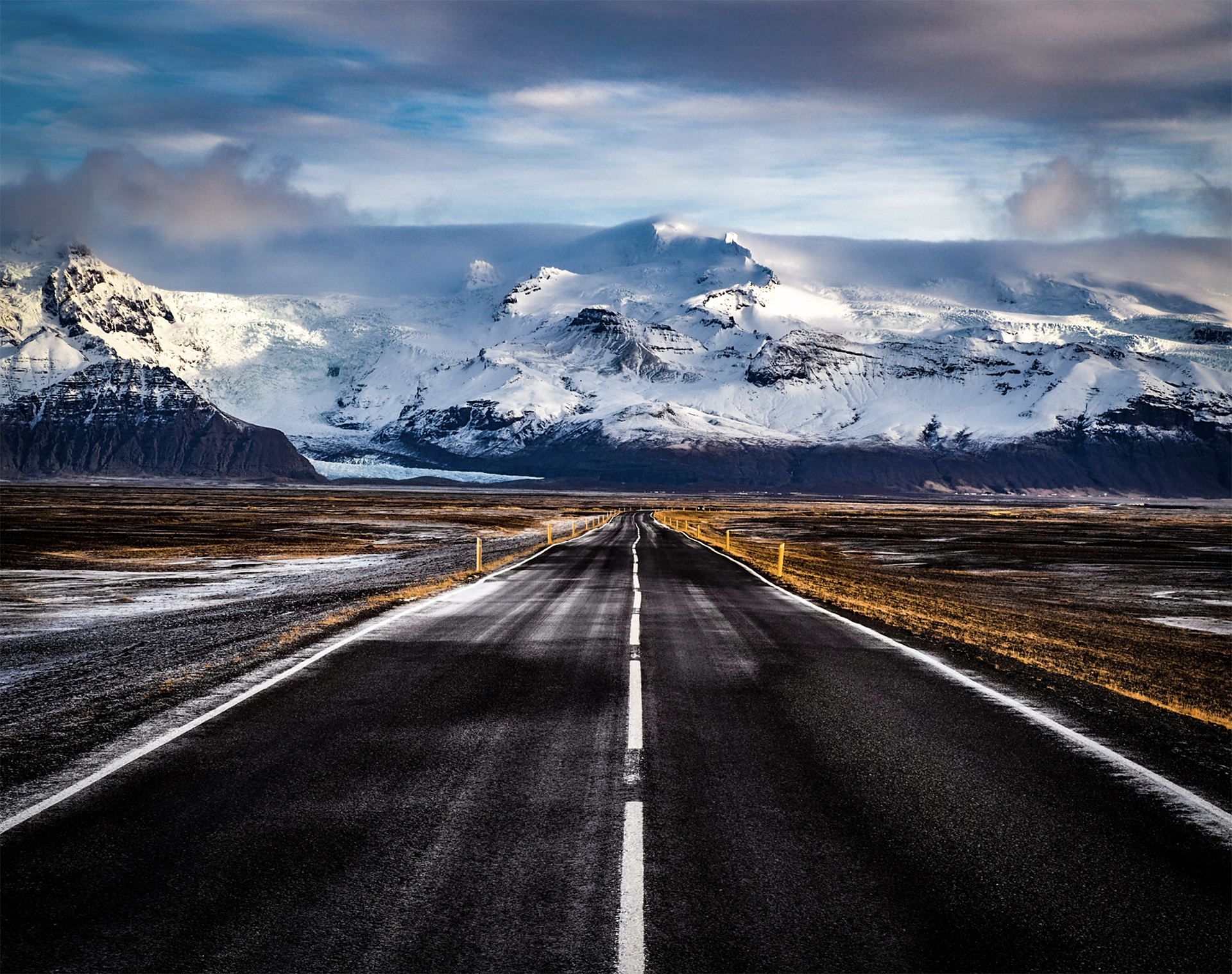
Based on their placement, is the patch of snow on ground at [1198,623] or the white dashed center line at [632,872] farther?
the patch of snow on ground at [1198,623]

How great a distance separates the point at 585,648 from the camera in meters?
14.0

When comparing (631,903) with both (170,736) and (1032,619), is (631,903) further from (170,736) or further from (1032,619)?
(1032,619)

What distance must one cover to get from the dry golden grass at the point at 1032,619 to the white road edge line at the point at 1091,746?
4.03ft

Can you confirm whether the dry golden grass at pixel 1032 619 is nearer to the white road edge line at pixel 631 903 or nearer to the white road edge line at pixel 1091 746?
the white road edge line at pixel 1091 746

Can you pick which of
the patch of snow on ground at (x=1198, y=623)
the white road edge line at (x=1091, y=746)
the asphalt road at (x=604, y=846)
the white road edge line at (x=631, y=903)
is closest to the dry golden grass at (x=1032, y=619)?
the patch of snow on ground at (x=1198, y=623)

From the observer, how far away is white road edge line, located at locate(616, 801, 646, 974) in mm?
4621

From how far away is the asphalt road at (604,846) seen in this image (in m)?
4.80

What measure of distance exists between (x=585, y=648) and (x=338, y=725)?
5488 millimetres

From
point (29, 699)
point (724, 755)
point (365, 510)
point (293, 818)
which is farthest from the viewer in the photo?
point (365, 510)

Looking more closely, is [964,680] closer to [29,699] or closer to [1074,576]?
[29,699]

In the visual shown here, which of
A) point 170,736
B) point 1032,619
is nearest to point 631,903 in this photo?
point 170,736

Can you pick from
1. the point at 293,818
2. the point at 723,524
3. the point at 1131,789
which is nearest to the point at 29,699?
the point at 293,818

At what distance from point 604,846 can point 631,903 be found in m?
0.85

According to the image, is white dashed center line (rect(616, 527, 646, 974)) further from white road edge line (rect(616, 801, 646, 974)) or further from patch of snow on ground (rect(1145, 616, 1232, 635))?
patch of snow on ground (rect(1145, 616, 1232, 635))
